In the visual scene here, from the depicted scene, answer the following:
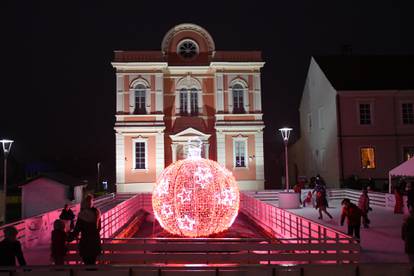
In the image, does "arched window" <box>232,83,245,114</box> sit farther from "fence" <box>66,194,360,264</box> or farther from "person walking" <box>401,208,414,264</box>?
"person walking" <box>401,208,414,264</box>

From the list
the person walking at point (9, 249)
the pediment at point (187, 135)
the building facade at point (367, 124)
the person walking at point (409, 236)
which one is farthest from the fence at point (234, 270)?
the pediment at point (187, 135)

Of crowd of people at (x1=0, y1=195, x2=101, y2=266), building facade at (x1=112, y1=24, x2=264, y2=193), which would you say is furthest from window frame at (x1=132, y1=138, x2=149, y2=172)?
crowd of people at (x1=0, y1=195, x2=101, y2=266)

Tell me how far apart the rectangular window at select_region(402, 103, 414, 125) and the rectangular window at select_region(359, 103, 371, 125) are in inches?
94.8

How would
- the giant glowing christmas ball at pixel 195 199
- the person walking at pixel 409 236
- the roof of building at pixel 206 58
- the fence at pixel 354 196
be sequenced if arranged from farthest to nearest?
1. the roof of building at pixel 206 58
2. the fence at pixel 354 196
3. the giant glowing christmas ball at pixel 195 199
4. the person walking at pixel 409 236

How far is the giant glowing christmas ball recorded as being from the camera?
13.9 meters

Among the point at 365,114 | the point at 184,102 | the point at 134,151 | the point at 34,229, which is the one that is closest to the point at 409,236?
the point at 34,229

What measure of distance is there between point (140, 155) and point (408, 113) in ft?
62.9

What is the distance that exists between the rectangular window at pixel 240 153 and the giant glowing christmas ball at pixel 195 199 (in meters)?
19.8

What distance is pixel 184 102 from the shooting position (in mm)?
35156

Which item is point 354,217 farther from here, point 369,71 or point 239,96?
point 369,71

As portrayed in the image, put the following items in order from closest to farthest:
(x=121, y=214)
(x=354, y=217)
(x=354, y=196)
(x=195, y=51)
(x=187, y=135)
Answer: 1. (x=354, y=217)
2. (x=121, y=214)
3. (x=354, y=196)
4. (x=187, y=135)
5. (x=195, y=51)

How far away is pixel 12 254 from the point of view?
724 centimetres

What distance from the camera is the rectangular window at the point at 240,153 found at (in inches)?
1358

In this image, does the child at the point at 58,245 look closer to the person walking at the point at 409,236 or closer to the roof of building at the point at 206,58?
the person walking at the point at 409,236
